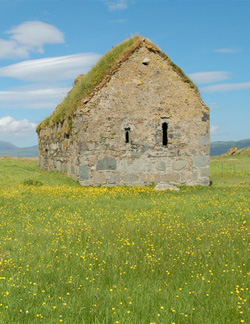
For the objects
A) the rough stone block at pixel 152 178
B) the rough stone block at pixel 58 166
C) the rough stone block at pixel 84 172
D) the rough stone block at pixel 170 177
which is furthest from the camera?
the rough stone block at pixel 58 166

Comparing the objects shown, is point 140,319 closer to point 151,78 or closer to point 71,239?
point 71,239

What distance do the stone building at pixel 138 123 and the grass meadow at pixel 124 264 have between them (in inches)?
264

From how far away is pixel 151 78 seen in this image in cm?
2030

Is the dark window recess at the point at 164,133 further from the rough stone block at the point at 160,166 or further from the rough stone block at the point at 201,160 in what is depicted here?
the rough stone block at the point at 201,160

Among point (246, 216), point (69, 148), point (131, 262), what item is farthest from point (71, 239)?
point (69, 148)

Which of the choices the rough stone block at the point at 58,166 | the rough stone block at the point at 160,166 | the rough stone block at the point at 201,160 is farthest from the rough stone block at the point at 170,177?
the rough stone block at the point at 58,166

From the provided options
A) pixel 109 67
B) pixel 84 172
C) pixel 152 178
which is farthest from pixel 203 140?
pixel 84 172

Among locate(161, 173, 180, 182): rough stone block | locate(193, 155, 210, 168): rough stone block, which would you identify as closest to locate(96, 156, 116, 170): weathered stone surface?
locate(161, 173, 180, 182): rough stone block

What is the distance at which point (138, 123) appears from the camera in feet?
65.9

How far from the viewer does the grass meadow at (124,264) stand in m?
4.91

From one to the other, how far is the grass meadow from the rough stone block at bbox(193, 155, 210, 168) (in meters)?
7.52

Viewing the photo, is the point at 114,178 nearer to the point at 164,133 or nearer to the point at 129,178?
the point at 129,178

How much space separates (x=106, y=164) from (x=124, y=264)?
43.1ft

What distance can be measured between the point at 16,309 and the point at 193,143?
56.0ft
